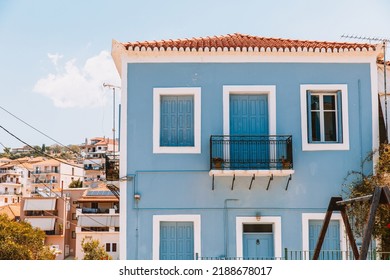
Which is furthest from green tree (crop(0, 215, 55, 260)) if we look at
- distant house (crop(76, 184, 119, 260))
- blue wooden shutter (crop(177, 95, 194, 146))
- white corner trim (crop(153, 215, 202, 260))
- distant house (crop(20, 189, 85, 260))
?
distant house (crop(20, 189, 85, 260))

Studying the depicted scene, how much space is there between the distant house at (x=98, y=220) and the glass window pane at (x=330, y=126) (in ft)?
128

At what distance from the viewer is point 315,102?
14211mm

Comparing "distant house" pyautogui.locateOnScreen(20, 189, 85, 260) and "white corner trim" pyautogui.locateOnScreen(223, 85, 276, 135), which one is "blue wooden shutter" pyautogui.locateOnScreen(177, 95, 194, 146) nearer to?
"white corner trim" pyautogui.locateOnScreen(223, 85, 276, 135)

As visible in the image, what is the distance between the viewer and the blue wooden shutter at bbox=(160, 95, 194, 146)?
1392 centimetres

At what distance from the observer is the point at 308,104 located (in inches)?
551

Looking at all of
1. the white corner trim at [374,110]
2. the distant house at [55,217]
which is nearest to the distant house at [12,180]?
the distant house at [55,217]

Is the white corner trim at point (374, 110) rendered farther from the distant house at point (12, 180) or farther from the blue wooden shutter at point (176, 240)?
the distant house at point (12, 180)

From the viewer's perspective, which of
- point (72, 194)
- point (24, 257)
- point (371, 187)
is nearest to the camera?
point (371, 187)

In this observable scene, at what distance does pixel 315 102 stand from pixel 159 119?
11.2ft

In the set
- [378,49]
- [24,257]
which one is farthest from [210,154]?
[24,257]

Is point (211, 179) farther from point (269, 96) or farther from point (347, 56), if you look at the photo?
point (347, 56)

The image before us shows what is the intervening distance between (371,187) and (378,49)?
2.99 metres

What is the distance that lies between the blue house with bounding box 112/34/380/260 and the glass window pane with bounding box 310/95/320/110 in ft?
0.08

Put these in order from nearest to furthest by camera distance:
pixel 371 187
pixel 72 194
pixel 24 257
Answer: pixel 371 187 < pixel 24 257 < pixel 72 194
